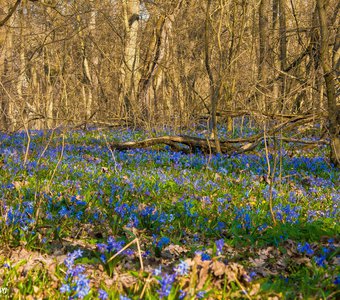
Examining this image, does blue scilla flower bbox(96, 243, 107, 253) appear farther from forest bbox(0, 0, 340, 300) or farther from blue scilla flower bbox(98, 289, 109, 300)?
blue scilla flower bbox(98, 289, 109, 300)

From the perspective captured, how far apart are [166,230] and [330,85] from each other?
16.6 feet

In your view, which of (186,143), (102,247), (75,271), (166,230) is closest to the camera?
(75,271)

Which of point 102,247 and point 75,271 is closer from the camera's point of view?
point 75,271

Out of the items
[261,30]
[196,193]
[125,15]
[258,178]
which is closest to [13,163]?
[196,193]

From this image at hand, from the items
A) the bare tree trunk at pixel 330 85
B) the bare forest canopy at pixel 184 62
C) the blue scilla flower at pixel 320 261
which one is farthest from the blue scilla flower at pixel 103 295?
the bare forest canopy at pixel 184 62

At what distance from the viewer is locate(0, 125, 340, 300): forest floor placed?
293cm

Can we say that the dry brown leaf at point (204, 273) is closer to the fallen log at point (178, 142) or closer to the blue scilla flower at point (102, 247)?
the blue scilla flower at point (102, 247)

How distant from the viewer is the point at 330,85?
820 centimetres

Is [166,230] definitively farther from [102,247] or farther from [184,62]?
[184,62]

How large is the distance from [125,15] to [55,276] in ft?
49.5

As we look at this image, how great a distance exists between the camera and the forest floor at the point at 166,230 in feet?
9.62

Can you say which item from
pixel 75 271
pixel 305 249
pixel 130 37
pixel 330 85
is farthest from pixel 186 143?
pixel 130 37

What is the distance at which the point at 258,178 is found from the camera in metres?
7.51

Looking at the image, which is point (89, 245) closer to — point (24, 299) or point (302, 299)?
point (24, 299)
